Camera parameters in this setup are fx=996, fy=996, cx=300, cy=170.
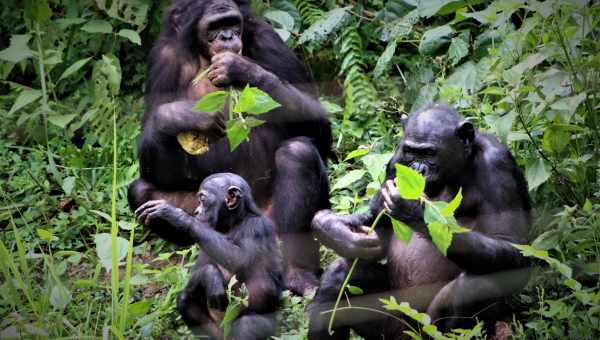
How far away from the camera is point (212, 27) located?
14.9ft

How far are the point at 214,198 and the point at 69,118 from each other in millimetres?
2010

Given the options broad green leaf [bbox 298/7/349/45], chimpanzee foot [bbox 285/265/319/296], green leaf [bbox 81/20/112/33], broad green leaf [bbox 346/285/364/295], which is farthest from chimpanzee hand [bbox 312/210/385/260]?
green leaf [bbox 81/20/112/33]

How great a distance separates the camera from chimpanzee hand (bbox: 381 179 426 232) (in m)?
3.12

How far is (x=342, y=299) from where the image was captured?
354 cm

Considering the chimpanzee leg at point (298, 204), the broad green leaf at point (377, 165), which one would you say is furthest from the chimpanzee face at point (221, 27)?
the broad green leaf at point (377, 165)

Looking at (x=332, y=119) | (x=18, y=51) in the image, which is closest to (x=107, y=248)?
(x=18, y=51)

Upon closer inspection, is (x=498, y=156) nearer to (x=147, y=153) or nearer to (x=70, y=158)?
(x=147, y=153)

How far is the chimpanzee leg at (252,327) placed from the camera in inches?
141

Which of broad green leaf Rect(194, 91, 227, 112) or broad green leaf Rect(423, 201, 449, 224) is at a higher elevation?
broad green leaf Rect(423, 201, 449, 224)

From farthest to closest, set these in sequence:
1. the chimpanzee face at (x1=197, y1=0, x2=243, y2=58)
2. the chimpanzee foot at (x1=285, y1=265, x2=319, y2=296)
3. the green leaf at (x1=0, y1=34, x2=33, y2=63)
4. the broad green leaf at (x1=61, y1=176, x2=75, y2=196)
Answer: the green leaf at (x1=0, y1=34, x2=33, y2=63)
the broad green leaf at (x1=61, y1=176, x2=75, y2=196)
the chimpanzee face at (x1=197, y1=0, x2=243, y2=58)
the chimpanzee foot at (x1=285, y1=265, x2=319, y2=296)

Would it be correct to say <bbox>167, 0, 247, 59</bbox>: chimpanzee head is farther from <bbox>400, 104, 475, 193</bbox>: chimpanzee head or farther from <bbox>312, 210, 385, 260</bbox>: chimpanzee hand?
<bbox>400, 104, 475, 193</bbox>: chimpanzee head

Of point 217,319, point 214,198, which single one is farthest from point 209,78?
point 217,319

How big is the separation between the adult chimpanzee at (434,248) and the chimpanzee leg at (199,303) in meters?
0.41

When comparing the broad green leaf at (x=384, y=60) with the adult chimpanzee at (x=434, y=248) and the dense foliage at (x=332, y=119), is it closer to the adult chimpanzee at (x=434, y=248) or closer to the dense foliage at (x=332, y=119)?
the dense foliage at (x=332, y=119)
